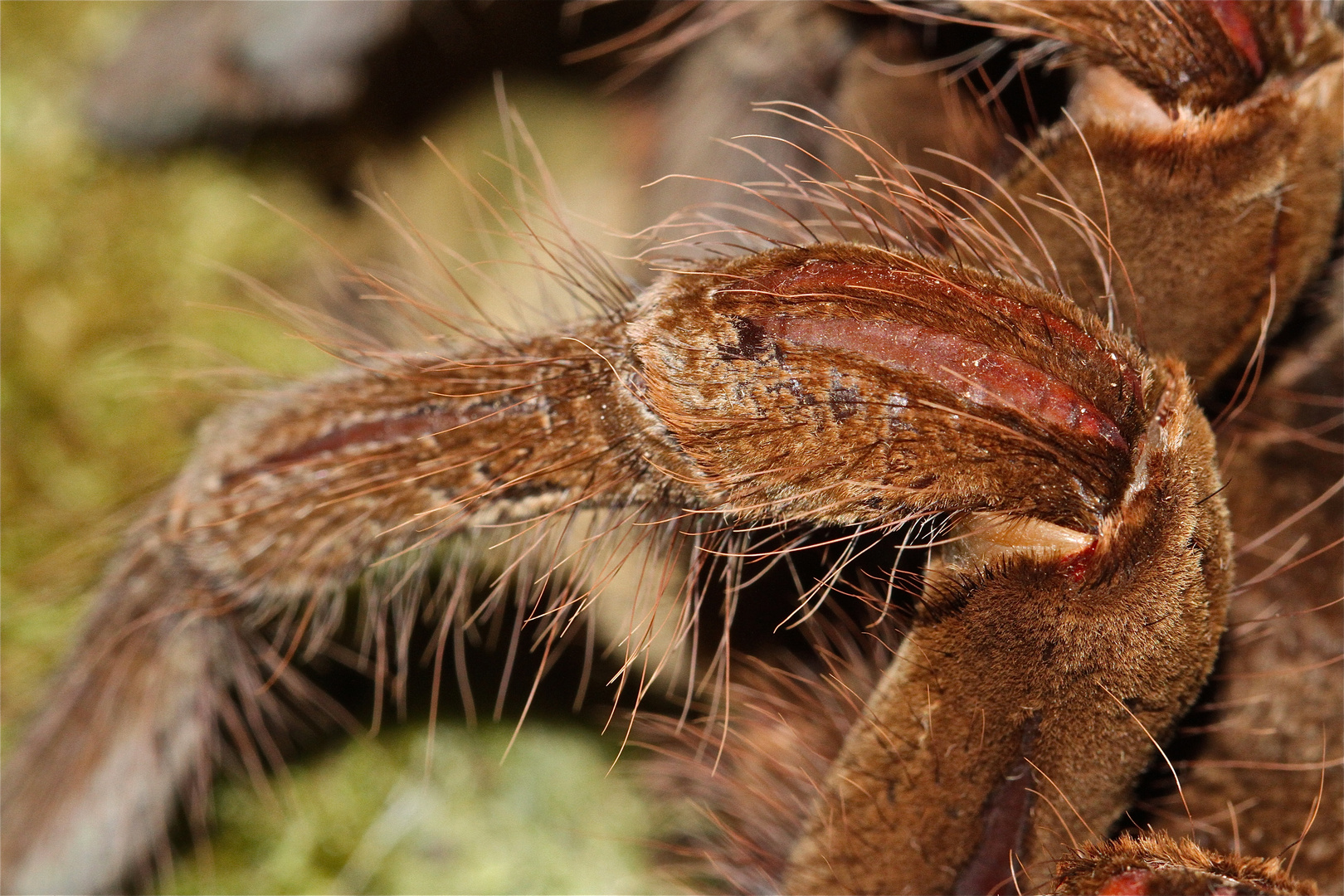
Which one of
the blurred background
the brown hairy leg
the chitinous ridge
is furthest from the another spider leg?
the blurred background

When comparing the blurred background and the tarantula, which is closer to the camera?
the tarantula

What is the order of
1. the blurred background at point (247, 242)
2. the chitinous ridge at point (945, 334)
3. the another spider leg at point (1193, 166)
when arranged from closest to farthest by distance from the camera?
the chitinous ridge at point (945, 334) < the another spider leg at point (1193, 166) < the blurred background at point (247, 242)

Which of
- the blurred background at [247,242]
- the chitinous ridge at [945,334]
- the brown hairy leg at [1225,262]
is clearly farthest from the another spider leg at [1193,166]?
the blurred background at [247,242]

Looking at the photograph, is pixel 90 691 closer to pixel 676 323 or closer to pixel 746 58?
pixel 676 323

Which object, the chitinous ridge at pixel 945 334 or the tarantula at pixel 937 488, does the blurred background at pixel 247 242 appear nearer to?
the tarantula at pixel 937 488

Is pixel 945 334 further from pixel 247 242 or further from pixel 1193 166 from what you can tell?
pixel 247 242

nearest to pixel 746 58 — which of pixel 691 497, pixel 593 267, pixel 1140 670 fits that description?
pixel 593 267

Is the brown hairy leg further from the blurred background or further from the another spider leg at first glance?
the blurred background
